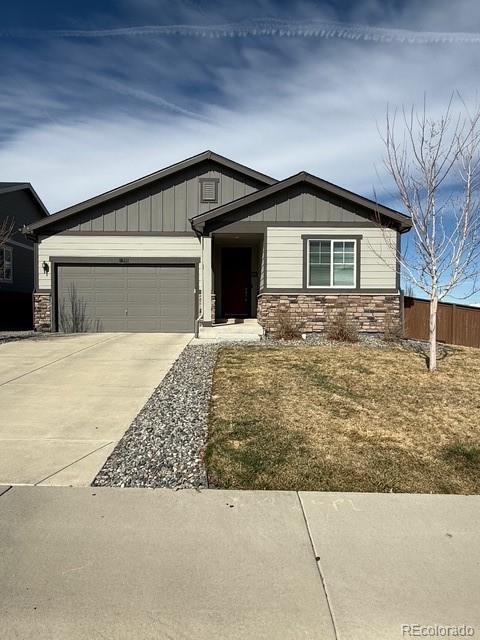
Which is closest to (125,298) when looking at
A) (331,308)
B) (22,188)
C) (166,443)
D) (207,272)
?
(207,272)

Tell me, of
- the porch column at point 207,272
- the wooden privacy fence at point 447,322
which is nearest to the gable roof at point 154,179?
the porch column at point 207,272

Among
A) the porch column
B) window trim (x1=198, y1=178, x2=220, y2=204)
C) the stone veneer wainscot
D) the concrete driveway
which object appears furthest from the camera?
window trim (x1=198, y1=178, x2=220, y2=204)

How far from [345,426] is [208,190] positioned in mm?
12875

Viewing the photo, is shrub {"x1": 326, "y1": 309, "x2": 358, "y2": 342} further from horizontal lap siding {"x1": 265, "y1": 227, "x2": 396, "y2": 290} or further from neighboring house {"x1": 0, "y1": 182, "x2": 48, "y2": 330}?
neighboring house {"x1": 0, "y1": 182, "x2": 48, "y2": 330}

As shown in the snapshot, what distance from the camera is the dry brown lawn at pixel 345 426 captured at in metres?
3.72

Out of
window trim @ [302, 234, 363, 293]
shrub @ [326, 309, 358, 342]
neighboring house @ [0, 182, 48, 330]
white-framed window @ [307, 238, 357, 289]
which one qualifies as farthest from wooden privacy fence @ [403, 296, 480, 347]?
neighboring house @ [0, 182, 48, 330]

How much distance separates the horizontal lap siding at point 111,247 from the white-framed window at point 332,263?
4.12 meters

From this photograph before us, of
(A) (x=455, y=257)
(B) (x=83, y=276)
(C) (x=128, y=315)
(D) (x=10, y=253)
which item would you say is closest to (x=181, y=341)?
(C) (x=128, y=315)

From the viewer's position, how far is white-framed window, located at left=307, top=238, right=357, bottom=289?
13656 mm

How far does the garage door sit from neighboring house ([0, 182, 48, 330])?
5186 millimetres

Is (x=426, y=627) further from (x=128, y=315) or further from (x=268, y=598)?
(x=128, y=315)

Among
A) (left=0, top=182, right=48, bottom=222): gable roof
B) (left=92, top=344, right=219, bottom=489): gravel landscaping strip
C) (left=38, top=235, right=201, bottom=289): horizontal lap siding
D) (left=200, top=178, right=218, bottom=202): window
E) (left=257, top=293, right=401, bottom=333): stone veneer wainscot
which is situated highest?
(left=0, top=182, right=48, bottom=222): gable roof

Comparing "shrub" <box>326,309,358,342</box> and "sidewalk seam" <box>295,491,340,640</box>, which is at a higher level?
"shrub" <box>326,309,358,342</box>

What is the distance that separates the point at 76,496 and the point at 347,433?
9.22 feet
